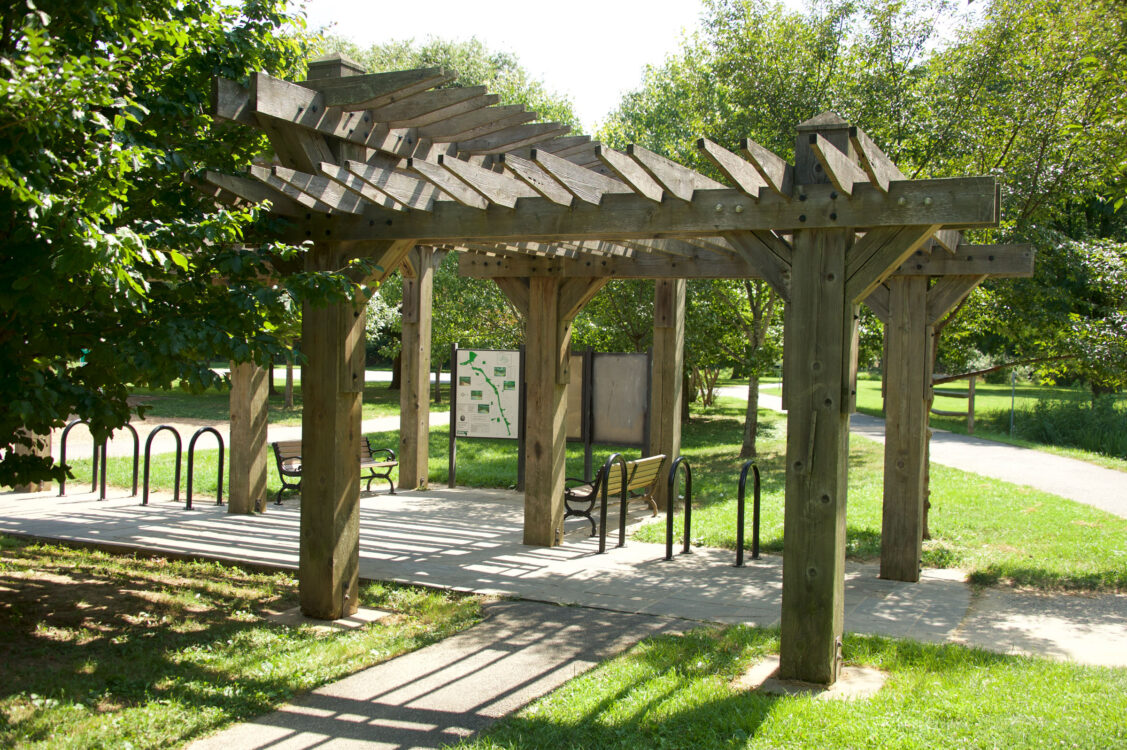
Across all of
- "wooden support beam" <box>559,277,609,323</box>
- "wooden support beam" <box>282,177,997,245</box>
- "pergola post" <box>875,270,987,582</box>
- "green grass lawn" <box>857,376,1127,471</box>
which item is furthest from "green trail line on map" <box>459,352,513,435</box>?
"green grass lawn" <box>857,376,1127,471</box>

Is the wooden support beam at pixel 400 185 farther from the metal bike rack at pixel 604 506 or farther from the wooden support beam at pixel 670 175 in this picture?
the metal bike rack at pixel 604 506

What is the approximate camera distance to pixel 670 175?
5168 mm

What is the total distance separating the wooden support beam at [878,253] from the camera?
502 cm

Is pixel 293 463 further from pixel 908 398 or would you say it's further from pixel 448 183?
pixel 908 398

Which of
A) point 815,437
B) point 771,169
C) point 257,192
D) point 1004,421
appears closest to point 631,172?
point 771,169

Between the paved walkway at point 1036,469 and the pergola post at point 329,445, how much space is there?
33.1ft

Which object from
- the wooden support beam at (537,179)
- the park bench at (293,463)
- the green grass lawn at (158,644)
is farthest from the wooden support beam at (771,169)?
the park bench at (293,463)

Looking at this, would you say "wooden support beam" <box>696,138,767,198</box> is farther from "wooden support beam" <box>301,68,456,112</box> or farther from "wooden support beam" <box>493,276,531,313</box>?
"wooden support beam" <box>493,276,531,313</box>

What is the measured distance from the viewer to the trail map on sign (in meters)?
A: 12.3

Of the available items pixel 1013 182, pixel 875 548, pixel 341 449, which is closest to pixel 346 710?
pixel 341 449

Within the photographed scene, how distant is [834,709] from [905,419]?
3.87 metres

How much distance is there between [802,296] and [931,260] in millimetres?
3305

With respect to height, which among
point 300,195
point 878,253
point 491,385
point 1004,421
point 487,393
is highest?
point 300,195

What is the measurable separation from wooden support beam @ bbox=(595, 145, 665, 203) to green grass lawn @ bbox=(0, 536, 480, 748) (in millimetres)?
3108
